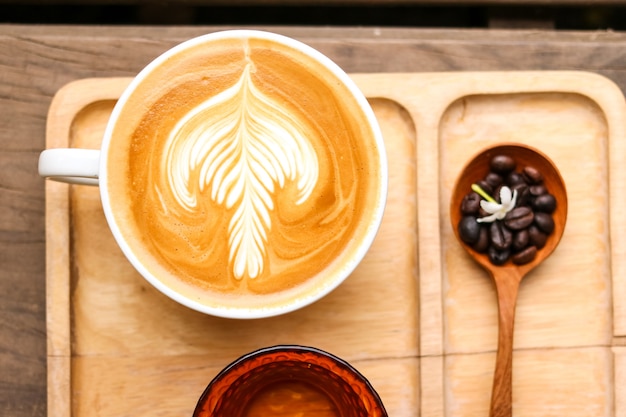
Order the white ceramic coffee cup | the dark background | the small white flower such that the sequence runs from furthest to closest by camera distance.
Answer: the dark background → the small white flower → the white ceramic coffee cup

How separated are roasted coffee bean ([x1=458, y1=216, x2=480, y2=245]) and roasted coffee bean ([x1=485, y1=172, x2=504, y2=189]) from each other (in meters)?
0.06

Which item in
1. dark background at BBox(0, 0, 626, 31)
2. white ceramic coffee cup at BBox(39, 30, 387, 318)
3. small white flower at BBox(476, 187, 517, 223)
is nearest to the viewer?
white ceramic coffee cup at BBox(39, 30, 387, 318)

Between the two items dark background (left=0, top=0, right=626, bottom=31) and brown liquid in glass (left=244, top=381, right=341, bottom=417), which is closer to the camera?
brown liquid in glass (left=244, top=381, right=341, bottom=417)

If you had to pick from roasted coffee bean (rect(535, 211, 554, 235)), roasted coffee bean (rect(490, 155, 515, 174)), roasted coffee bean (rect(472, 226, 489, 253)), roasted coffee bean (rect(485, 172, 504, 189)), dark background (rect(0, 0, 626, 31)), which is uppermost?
dark background (rect(0, 0, 626, 31))

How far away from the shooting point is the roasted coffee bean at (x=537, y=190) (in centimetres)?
100

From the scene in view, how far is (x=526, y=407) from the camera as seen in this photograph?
3.35 feet

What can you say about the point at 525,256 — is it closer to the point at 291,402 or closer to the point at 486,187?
the point at 486,187

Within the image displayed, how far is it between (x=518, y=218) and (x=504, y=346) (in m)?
0.19

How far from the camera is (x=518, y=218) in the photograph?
3.23 feet

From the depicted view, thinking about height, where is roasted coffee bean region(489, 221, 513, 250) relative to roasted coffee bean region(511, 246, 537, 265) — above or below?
above

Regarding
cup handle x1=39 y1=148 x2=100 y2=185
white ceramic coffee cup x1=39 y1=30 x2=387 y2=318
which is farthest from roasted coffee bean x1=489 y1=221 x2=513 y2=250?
cup handle x1=39 y1=148 x2=100 y2=185

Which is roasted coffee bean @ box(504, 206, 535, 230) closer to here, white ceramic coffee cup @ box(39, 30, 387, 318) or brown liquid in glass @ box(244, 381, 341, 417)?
white ceramic coffee cup @ box(39, 30, 387, 318)

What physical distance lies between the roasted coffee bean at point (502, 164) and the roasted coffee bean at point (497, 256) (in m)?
0.11

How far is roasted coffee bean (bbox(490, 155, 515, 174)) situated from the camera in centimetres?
100
